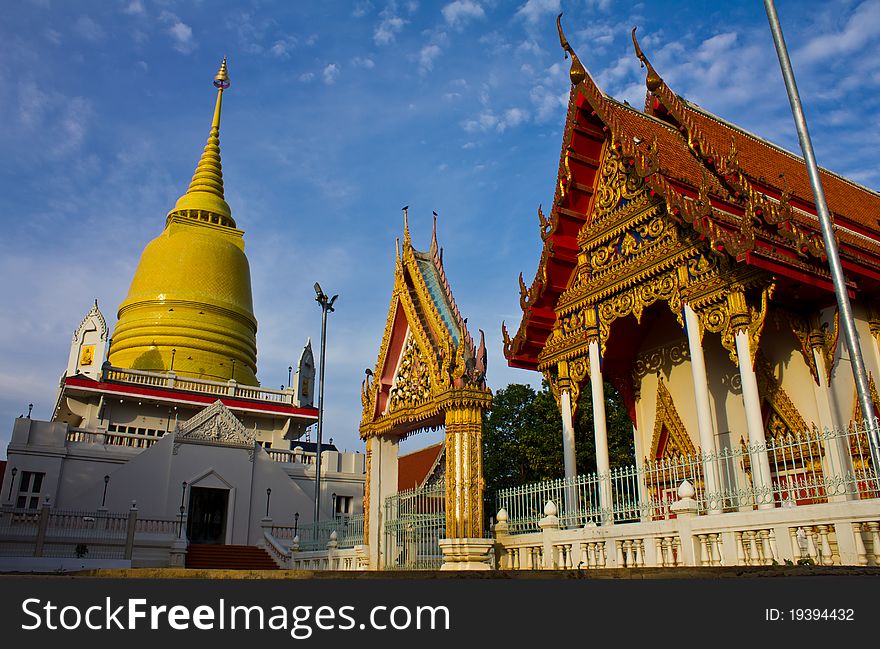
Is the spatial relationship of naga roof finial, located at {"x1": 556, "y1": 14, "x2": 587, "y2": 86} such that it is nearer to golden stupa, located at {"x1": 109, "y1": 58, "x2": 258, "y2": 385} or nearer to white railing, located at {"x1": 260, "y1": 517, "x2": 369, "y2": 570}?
white railing, located at {"x1": 260, "y1": 517, "x2": 369, "y2": 570}

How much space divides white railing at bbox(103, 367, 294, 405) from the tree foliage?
8503 millimetres

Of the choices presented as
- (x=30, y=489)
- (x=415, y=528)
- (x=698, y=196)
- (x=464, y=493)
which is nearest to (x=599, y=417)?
(x=464, y=493)

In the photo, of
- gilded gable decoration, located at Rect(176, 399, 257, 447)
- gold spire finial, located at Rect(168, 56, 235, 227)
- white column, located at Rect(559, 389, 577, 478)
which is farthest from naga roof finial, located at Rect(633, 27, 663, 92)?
gold spire finial, located at Rect(168, 56, 235, 227)

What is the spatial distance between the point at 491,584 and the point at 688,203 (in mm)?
8269

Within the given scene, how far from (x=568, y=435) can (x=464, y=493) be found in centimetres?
222

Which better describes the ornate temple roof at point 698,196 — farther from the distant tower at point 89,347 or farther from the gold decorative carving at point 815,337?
the distant tower at point 89,347

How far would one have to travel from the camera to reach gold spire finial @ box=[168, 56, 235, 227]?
119 feet

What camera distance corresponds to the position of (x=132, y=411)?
25.5 m

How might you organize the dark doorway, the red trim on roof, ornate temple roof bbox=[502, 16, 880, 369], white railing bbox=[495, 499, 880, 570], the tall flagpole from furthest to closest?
1. the red trim on roof
2. the dark doorway
3. ornate temple roof bbox=[502, 16, 880, 369]
4. the tall flagpole
5. white railing bbox=[495, 499, 880, 570]

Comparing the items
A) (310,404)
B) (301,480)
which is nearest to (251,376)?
(310,404)

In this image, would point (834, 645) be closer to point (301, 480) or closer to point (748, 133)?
point (748, 133)

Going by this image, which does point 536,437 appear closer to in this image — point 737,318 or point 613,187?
point 613,187

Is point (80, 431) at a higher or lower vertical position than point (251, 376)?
lower

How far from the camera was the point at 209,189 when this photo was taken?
122 feet
